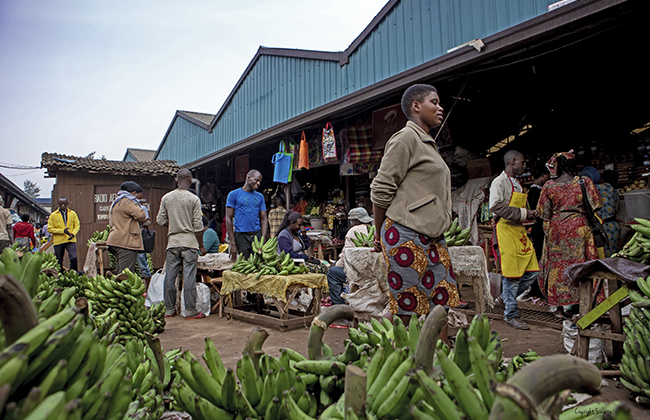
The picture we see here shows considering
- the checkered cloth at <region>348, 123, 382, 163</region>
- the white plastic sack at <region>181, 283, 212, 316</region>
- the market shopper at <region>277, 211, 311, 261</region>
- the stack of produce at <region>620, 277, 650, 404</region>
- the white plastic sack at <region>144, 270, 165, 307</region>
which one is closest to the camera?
the stack of produce at <region>620, 277, 650, 404</region>

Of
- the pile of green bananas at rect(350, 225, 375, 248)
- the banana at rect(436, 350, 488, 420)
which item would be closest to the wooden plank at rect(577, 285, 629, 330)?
the pile of green bananas at rect(350, 225, 375, 248)

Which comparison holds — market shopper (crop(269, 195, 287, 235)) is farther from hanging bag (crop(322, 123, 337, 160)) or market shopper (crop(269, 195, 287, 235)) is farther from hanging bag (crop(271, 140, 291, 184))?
hanging bag (crop(322, 123, 337, 160))

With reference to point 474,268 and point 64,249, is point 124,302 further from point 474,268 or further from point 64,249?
point 64,249

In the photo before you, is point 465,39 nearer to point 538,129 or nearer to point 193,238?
point 538,129

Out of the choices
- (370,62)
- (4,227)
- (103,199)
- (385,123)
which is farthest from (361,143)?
(103,199)

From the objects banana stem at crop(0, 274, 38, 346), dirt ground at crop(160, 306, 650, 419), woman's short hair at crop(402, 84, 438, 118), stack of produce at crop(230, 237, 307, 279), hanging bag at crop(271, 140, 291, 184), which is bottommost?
dirt ground at crop(160, 306, 650, 419)

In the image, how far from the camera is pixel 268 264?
5.64m

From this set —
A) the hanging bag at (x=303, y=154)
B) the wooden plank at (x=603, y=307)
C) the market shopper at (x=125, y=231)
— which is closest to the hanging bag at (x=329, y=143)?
the hanging bag at (x=303, y=154)

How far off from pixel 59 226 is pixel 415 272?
10.3 m

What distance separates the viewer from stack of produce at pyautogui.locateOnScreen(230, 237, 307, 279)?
5477 mm

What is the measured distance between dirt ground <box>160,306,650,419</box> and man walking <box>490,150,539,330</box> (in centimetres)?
31

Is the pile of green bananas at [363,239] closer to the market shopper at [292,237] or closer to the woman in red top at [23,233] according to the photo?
the market shopper at [292,237]

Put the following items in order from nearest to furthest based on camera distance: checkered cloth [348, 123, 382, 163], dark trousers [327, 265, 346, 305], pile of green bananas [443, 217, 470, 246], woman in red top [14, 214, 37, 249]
A: pile of green bananas [443, 217, 470, 246] → dark trousers [327, 265, 346, 305] → checkered cloth [348, 123, 382, 163] → woman in red top [14, 214, 37, 249]

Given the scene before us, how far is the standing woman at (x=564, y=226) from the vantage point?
4.55 m
